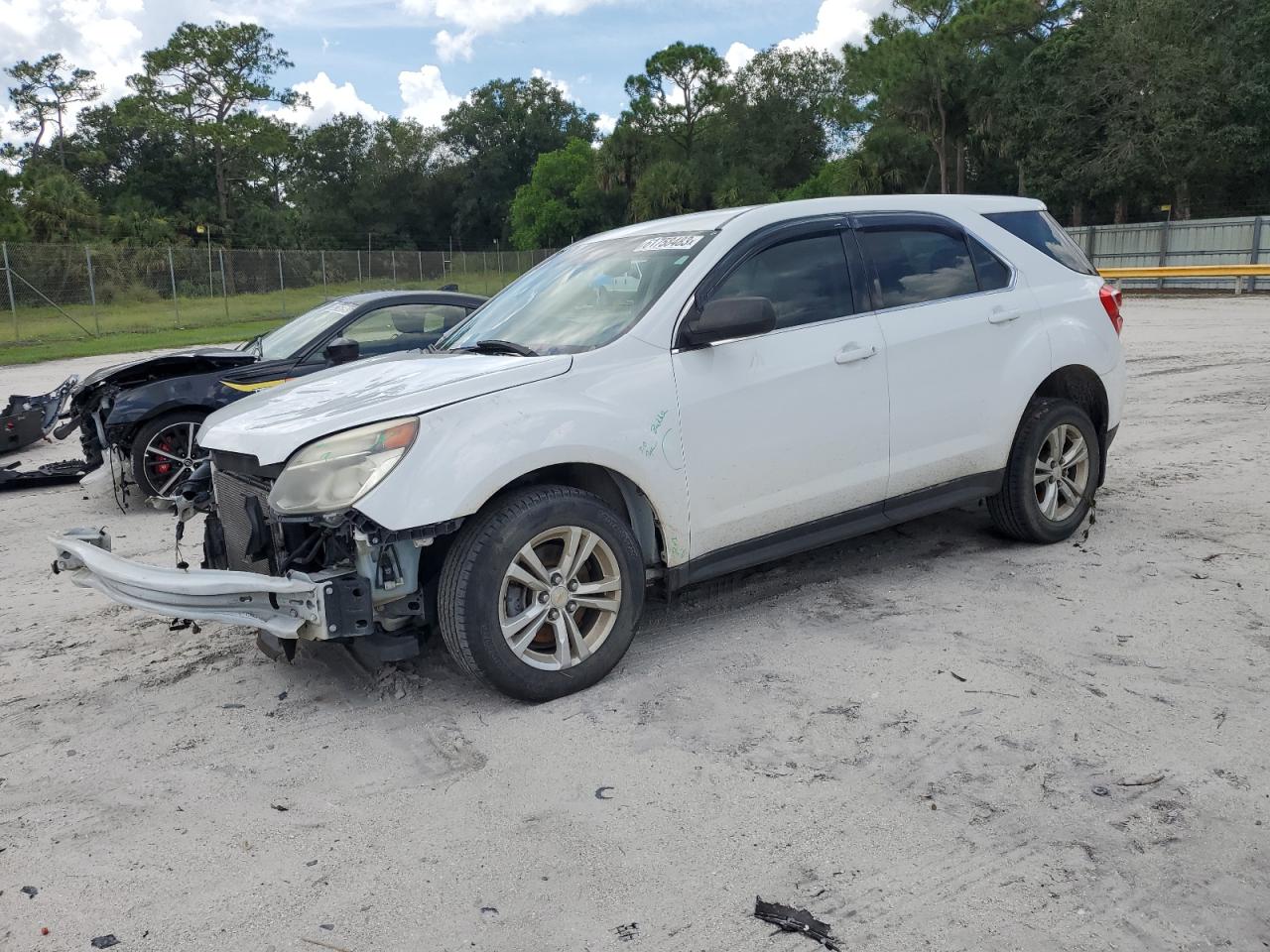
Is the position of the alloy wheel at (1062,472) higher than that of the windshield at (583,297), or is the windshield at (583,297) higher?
the windshield at (583,297)

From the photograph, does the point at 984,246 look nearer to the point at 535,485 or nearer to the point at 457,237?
the point at 535,485

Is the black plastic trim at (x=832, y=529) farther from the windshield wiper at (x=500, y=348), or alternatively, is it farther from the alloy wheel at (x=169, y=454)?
the alloy wheel at (x=169, y=454)

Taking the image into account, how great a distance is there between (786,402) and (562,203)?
80269 mm

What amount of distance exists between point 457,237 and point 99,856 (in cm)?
9452

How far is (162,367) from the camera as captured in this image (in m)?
8.20

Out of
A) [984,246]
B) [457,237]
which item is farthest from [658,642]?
[457,237]

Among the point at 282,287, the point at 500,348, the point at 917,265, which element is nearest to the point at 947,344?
the point at 917,265

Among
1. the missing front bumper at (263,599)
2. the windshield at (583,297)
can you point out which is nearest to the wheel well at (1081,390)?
the windshield at (583,297)

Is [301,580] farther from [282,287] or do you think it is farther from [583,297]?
[282,287]

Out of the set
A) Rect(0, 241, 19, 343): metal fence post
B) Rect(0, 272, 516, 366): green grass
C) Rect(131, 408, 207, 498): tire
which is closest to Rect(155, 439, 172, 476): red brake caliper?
Rect(131, 408, 207, 498): tire

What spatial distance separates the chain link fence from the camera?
27.3 metres

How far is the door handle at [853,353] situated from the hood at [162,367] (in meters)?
5.50

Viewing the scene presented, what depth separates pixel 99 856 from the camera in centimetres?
313

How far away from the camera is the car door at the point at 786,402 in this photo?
4.39 metres
